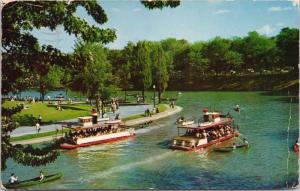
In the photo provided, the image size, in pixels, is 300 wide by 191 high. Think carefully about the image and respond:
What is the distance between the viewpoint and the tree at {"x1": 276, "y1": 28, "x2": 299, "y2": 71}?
534 cm

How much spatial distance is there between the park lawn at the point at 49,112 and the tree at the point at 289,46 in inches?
77.0

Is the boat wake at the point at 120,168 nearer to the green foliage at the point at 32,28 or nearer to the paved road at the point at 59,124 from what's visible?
the paved road at the point at 59,124

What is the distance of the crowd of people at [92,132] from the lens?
5777mm

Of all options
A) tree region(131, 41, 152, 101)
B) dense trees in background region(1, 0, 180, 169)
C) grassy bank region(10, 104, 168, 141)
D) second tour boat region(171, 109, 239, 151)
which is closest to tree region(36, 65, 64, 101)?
dense trees in background region(1, 0, 180, 169)

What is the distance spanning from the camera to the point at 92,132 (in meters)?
5.82

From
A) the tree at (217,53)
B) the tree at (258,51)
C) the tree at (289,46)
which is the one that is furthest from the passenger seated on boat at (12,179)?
the tree at (289,46)

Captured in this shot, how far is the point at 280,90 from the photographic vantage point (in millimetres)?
5523

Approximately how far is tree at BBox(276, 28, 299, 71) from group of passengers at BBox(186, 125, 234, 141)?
85 cm

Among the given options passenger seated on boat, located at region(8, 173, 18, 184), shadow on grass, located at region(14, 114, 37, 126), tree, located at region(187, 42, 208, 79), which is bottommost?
passenger seated on boat, located at region(8, 173, 18, 184)

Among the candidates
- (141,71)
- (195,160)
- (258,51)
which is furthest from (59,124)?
(258,51)

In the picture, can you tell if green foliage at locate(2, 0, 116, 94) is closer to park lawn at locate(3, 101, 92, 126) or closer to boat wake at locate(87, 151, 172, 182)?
park lawn at locate(3, 101, 92, 126)

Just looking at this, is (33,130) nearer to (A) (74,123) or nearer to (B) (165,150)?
(A) (74,123)

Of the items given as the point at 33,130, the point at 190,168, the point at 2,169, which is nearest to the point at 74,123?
the point at 33,130

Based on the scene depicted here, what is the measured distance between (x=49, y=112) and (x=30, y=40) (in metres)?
0.76
